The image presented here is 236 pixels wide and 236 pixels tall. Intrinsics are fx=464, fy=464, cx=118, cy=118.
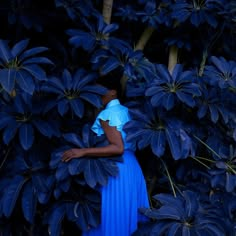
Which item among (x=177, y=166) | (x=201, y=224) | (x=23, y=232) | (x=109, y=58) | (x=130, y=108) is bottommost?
(x=23, y=232)

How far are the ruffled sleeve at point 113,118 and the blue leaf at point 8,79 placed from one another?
469mm

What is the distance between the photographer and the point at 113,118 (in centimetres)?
196

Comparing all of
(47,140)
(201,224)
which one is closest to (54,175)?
(47,140)

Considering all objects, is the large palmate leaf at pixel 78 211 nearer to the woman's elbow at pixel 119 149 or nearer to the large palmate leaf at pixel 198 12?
the woman's elbow at pixel 119 149

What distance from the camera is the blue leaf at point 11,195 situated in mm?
1943

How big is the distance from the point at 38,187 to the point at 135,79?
0.64m

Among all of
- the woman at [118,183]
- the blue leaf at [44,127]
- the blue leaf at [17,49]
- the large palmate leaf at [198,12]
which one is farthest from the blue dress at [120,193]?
the large palmate leaf at [198,12]

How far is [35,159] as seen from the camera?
2.05 m

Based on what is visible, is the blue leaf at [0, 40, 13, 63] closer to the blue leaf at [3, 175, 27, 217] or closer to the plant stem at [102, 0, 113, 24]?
the blue leaf at [3, 175, 27, 217]

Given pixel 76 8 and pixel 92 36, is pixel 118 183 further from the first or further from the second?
A: pixel 76 8

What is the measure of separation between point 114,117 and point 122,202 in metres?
0.38

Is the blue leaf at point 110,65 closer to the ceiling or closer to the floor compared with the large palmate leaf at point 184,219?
closer to the ceiling

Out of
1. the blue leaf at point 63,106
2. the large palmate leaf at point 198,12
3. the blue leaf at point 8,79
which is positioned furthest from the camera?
the large palmate leaf at point 198,12

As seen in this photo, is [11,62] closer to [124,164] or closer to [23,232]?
[124,164]
